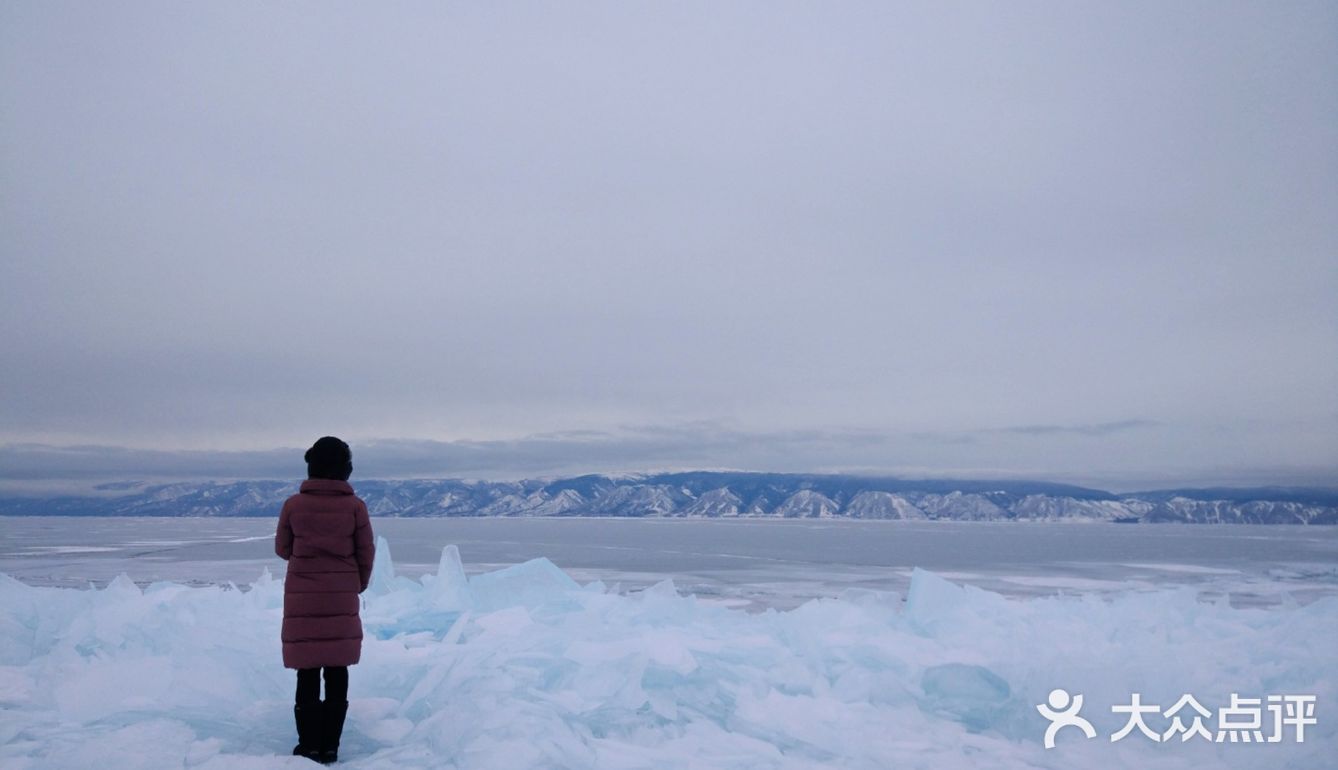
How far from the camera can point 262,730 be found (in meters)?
4.34

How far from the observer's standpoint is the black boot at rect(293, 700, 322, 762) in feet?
12.9

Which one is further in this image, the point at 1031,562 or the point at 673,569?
the point at 1031,562

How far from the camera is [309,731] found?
393cm

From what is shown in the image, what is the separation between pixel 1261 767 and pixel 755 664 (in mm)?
2745

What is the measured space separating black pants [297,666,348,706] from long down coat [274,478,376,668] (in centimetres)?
8

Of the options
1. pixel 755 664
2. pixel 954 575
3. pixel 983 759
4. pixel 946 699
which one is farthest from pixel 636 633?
pixel 954 575

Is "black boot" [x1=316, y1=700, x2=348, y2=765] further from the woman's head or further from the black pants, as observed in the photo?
the woman's head

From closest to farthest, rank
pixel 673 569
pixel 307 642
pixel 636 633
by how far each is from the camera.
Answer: pixel 307 642 < pixel 636 633 < pixel 673 569

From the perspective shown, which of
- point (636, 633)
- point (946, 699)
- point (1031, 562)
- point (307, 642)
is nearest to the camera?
point (307, 642)

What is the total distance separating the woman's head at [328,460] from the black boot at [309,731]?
1.03 m

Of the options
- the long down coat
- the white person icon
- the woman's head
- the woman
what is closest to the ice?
the white person icon

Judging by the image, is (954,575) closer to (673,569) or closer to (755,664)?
(673,569)

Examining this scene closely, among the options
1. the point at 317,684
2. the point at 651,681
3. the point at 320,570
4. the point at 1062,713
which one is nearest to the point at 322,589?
the point at 320,570

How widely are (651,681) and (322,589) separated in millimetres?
2079
